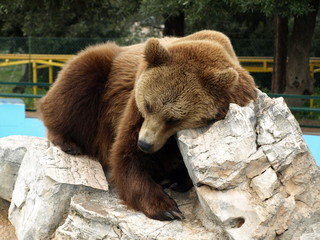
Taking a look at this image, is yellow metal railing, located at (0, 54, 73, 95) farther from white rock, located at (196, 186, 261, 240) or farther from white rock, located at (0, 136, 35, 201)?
white rock, located at (196, 186, 261, 240)

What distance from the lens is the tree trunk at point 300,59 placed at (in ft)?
42.2

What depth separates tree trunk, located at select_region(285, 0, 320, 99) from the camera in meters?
12.9

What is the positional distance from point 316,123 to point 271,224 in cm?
950

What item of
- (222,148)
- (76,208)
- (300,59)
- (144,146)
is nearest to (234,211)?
(222,148)

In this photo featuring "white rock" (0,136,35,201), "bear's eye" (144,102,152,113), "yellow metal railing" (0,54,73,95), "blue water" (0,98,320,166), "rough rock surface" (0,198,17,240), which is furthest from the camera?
"yellow metal railing" (0,54,73,95)

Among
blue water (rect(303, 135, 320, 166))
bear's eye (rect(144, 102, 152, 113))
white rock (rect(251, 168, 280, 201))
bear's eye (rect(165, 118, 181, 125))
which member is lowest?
blue water (rect(303, 135, 320, 166))

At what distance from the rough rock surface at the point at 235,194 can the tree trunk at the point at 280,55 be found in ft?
29.3

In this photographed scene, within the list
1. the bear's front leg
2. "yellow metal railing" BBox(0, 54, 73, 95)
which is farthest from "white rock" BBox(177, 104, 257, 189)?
A: "yellow metal railing" BBox(0, 54, 73, 95)

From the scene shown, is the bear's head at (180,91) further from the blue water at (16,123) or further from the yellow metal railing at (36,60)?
the yellow metal railing at (36,60)

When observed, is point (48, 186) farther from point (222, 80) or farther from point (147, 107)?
point (222, 80)

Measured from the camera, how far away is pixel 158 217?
12.0ft

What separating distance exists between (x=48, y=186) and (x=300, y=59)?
33.2 ft

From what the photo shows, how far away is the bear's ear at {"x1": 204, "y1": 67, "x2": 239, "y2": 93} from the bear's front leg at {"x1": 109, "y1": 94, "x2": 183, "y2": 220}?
61 cm

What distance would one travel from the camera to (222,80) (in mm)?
3494
